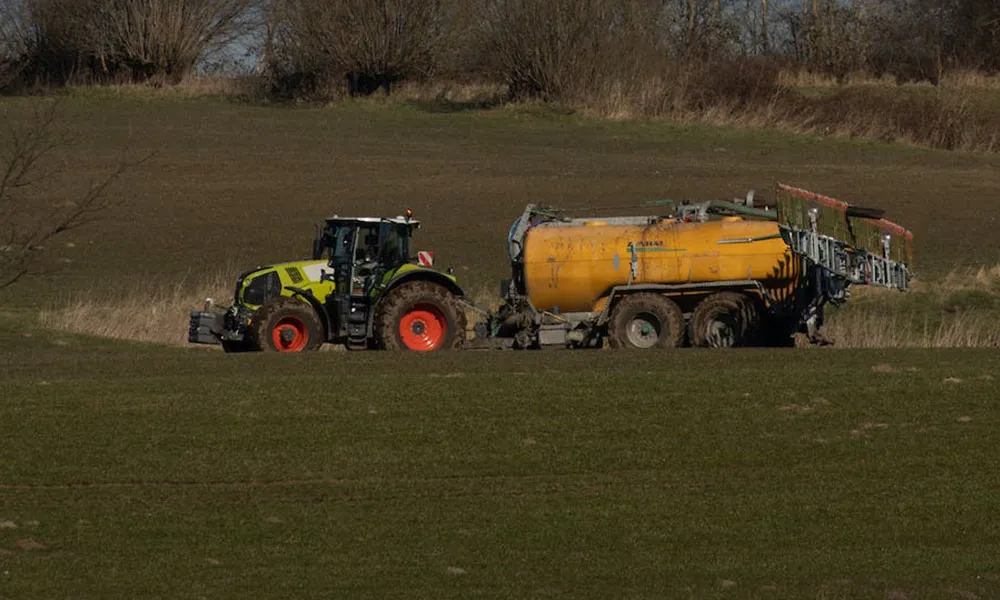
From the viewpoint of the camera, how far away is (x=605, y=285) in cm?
2595

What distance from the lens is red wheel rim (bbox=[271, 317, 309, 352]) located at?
2523cm

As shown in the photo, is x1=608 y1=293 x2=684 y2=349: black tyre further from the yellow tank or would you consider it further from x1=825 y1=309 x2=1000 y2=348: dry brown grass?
x1=825 y1=309 x2=1000 y2=348: dry brown grass

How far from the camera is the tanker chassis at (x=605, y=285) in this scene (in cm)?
2522

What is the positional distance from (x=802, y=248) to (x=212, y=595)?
13379mm

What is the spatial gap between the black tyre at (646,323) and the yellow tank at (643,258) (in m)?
0.31

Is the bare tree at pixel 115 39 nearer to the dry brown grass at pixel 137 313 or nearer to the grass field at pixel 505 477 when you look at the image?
the dry brown grass at pixel 137 313

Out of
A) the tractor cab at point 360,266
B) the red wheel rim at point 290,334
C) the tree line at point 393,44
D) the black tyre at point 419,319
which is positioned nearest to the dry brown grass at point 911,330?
the black tyre at point 419,319

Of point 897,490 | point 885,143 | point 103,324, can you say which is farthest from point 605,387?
point 885,143

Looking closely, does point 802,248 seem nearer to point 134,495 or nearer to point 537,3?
point 134,495

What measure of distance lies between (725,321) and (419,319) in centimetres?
423

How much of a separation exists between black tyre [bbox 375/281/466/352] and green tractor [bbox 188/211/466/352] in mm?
14

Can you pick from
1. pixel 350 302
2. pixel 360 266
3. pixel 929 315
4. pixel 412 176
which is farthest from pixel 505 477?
pixel 412 176

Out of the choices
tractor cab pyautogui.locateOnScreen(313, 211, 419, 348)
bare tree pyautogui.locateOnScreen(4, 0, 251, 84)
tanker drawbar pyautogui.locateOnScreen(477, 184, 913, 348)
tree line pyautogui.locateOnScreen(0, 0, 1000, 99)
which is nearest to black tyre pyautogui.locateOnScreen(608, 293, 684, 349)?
tanker drawbar pyautogui.locateOnScreen(477, 184, 913, 348)

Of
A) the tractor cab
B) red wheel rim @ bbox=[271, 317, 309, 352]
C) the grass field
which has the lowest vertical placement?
the grass field
